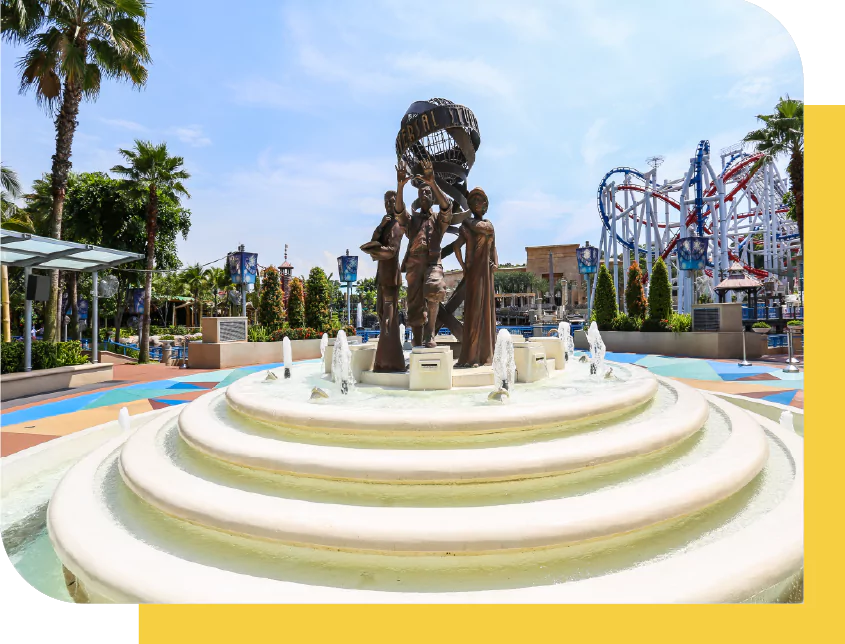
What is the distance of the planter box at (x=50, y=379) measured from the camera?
38.7 ft

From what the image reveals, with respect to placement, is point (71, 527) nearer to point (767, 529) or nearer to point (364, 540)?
point (364, 540)

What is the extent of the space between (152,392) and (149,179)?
16.5m

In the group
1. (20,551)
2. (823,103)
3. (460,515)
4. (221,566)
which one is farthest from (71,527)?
(823,103)

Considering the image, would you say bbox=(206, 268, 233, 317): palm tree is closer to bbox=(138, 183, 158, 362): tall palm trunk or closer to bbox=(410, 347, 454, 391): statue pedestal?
bbox=(138, 183, 158, 362): tall palm trunk

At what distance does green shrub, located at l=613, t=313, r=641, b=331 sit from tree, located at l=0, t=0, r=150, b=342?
24.1 metres

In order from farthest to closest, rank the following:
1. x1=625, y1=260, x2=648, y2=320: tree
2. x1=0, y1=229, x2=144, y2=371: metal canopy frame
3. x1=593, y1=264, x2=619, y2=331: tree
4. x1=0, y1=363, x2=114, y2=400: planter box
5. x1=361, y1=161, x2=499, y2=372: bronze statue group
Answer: x1=593, y1=264, x2=619, y2=331: tree → x1=625, y1=260, x2=648, y2=320: tree → x1=0, y1=363, x2=114, y2=400: planter box → x1=0, y1=229, x2=144, y2=371: metal canopy frame → x1=361, y1=161, x2=499, y2=372: bronze statue group

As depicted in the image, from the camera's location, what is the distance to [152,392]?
1239cm

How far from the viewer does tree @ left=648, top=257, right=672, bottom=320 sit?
22.0m

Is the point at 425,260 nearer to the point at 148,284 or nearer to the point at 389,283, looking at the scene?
the point at 389,283

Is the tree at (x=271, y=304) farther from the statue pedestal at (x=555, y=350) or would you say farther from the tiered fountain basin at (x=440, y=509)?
the tiered fountain basin at (x=440, y=509)

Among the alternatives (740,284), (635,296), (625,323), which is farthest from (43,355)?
(740,284)

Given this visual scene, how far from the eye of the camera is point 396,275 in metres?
7.91

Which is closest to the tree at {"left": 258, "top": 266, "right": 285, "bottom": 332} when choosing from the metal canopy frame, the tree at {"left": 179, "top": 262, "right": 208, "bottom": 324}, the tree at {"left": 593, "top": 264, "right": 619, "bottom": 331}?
the metal canopy frame

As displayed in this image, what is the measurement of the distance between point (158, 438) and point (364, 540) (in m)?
3.94
